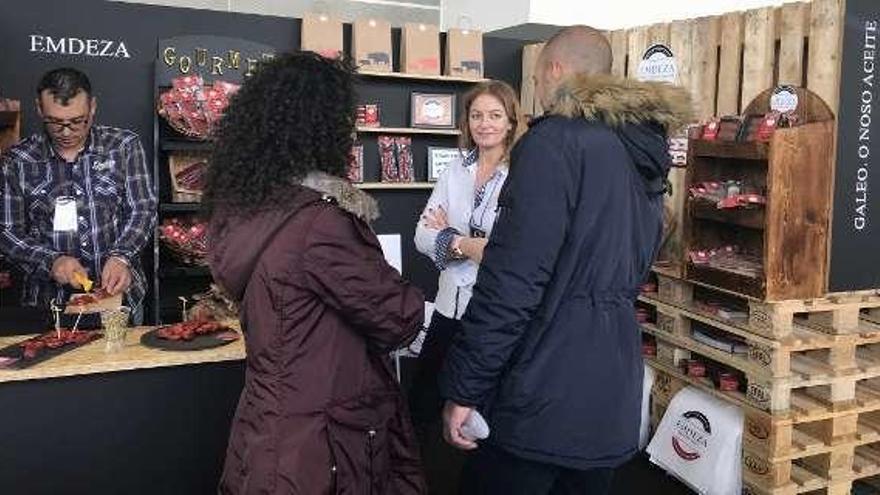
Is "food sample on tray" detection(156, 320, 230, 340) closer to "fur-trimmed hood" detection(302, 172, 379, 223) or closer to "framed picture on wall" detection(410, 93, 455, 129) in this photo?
"fur-trimmed hood" detection(302, 172, 379, 223)

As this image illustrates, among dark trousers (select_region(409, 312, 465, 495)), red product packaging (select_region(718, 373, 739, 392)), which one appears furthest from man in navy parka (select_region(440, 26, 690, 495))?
red product packaging (select_region(718, 373, 739, 392))

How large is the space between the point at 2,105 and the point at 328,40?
1.95 meters

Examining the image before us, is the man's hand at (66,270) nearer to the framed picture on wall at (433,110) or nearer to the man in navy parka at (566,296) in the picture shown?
the man in navy parka at (566,296)

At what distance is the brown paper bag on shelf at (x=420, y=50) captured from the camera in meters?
5.30

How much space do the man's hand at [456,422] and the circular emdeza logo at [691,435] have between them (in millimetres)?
1735

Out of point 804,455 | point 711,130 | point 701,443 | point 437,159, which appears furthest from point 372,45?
point 804,455

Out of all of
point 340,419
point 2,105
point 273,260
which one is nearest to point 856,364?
point 340,419

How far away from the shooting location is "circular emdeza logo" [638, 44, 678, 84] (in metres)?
3.66

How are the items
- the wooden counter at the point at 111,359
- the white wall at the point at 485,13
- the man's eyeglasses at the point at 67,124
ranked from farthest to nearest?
the white wall at the point at 485,13 < the man's eyeglasses at the point at 67,124 < the wooden counter at the point at 111,359

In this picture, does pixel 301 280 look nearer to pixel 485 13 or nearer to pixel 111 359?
pixel 111 359

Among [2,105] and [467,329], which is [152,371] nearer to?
[467,329]

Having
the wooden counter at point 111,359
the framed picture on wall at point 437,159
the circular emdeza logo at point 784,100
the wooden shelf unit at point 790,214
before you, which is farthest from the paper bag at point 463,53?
the wooden counter at point 111,359

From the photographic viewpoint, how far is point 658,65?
3.76 m

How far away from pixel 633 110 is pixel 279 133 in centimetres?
79
